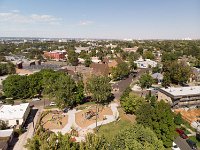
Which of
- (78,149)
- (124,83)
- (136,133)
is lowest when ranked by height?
(124,83)

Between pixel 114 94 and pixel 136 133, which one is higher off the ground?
pixel 136 133

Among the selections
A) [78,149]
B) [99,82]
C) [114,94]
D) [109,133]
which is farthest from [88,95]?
[78,149]

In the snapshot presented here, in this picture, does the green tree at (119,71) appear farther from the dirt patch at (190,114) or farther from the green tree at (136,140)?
the green tree at (136,140)

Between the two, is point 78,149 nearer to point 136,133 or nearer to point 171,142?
point 136,133

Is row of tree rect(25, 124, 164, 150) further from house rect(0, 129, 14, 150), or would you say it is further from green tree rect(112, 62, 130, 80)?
green tree rect(112, 62, 130, 80)

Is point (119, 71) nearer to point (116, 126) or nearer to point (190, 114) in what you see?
point (190, 114)

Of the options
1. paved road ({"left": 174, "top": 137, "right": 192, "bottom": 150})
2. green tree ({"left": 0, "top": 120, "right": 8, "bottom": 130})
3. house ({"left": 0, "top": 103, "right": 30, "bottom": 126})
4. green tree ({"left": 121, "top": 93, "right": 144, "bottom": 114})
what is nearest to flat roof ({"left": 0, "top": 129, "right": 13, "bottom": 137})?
green tree ({"left": 0, "top": 120, "right": 8, "bottom": 130})
